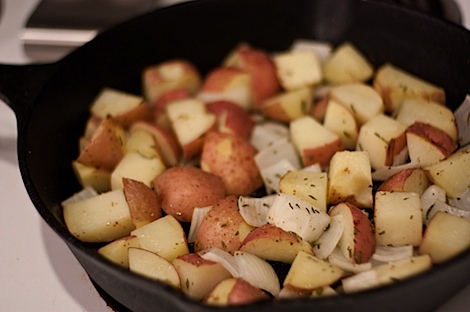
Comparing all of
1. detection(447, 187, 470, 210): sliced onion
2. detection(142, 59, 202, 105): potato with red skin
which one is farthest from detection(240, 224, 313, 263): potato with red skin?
detection(142, 59, 202, 105): potato with red skin

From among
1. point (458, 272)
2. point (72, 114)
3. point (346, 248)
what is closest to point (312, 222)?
point (346, 248)

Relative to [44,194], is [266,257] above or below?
below

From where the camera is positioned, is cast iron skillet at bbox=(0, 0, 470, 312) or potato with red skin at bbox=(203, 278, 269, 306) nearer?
potato with red skin at bbox=(203, 278, 269, 306)

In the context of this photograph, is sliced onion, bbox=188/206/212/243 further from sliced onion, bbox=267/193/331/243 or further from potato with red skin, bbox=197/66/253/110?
potato with red skin, bbox=197/66/253/110

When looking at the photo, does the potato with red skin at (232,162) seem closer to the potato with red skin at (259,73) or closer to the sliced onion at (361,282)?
the potato with red skin at (259,73)

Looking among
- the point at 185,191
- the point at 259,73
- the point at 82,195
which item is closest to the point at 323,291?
the point at 185,191

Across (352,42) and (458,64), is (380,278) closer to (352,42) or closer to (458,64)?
(458,64)
